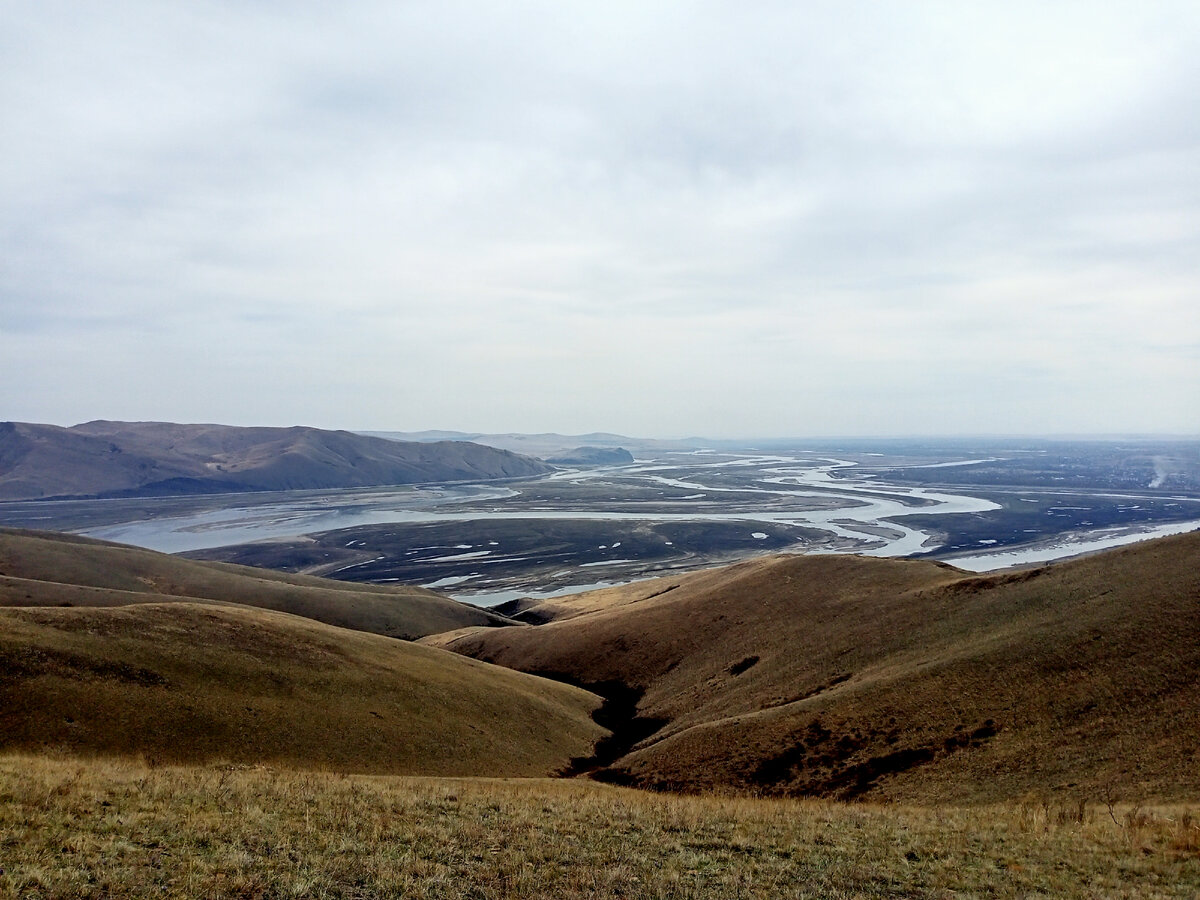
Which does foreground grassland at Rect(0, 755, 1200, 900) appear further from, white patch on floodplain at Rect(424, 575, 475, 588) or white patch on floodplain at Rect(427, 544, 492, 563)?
white patch on floodplain at Rect(427, 544, 492, 563)

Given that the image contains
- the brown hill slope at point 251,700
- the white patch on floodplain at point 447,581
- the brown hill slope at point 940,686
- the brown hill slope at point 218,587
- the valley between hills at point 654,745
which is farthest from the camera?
the white patch on floodplain at point 447,581

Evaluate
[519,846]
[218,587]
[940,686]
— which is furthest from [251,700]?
[218,587]

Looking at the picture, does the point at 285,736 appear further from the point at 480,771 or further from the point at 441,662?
the point at 441,662

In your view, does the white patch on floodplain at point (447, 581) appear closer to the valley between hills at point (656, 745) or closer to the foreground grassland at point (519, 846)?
the valley between hills at point (656, 745)

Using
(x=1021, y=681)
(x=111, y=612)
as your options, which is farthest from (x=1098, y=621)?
(x=111, y=612)

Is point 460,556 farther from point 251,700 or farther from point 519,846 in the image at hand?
point 519,846

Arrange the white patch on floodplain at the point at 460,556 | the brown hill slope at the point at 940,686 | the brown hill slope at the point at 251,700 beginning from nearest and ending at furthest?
the brown hill slope at the point at 940,686 < the brown hill slope at the point at 251,700 < the white patch on floodplain at the point at 460,556

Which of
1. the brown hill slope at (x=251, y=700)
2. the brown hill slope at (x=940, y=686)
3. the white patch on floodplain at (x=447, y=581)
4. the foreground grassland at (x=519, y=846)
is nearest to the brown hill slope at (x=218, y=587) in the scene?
the white patch on floodplain at (x=447, y=581)

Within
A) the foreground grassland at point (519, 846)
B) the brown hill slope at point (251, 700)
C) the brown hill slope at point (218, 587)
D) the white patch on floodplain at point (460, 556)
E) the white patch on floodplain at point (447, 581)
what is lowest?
the white patch on floodplain at point (447, 581)
